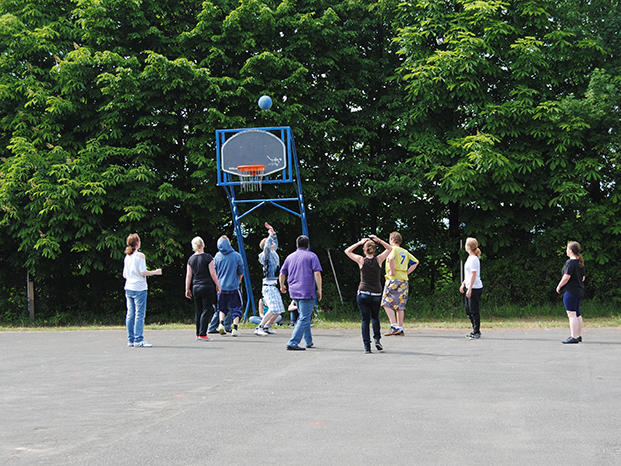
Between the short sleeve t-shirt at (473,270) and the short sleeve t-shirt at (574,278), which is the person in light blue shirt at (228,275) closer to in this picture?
the short sleeve t-shirt at (473,270)

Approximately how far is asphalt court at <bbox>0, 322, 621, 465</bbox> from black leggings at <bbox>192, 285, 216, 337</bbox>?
112cm

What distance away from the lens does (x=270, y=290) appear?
15.0 metres

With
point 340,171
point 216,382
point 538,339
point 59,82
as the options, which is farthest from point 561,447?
point 59,82

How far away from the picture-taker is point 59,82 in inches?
852

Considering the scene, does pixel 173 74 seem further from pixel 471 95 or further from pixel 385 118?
pixel 471 95

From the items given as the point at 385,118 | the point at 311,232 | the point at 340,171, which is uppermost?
the point at 385,118

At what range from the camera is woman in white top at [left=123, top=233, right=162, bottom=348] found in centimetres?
1321

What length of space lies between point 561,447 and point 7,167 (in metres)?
18.8

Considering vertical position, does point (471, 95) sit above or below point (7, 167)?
above

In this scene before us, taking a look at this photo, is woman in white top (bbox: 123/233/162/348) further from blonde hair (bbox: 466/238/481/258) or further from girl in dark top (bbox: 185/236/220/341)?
blonde hair (bbox: 466/238/481/258)

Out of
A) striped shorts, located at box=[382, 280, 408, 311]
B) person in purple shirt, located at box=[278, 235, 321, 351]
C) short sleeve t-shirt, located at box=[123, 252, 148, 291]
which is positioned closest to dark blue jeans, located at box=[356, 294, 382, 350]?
person in purple shirt, located at box=[278, 235, 321, 351]

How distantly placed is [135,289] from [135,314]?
48cm

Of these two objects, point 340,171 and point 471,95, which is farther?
point 340,171

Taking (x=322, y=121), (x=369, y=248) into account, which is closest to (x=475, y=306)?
(x=369, y=248)
